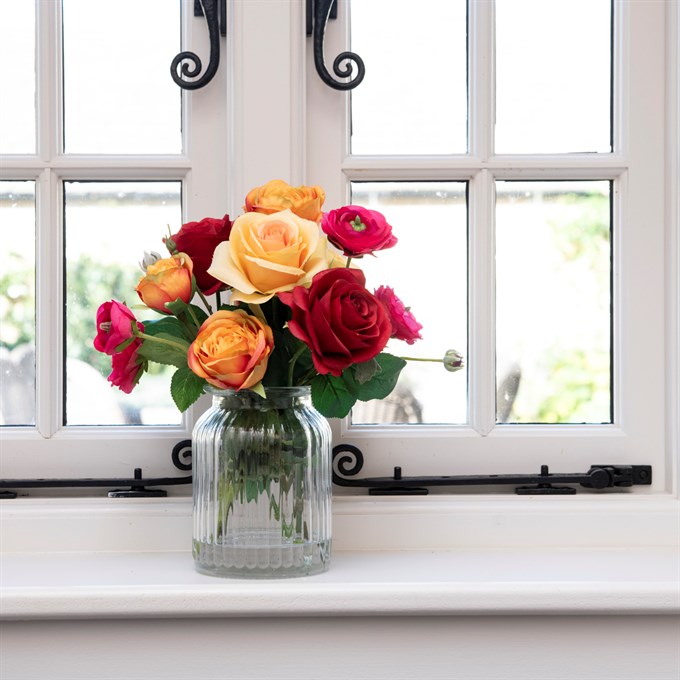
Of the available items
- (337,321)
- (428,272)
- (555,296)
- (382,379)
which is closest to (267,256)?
(337,321)

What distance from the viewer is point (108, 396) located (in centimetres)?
112

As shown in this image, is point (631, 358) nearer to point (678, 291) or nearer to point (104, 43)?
point (678, 291)

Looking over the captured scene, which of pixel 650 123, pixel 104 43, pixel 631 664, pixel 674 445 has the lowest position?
pixel 631 664

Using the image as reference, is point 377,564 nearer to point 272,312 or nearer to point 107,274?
point 272,312

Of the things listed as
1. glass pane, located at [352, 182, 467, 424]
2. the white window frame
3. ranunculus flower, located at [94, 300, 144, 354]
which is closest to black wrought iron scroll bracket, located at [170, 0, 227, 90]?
the white window frame

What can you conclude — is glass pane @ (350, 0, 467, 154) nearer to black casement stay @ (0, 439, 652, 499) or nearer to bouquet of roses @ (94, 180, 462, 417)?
bouquet of roses @ (94, 180, 462, 417)

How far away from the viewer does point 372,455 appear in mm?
1102

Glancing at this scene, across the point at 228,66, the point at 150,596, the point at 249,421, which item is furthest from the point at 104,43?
the point at 150,596

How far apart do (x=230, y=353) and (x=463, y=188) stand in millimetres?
482

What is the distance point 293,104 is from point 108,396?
0.45 metres

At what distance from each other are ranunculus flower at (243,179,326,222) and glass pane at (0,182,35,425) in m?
0.38

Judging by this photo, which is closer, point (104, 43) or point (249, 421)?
point (249, 421)

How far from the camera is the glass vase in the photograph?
35.2 inches

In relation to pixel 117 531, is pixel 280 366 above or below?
above
